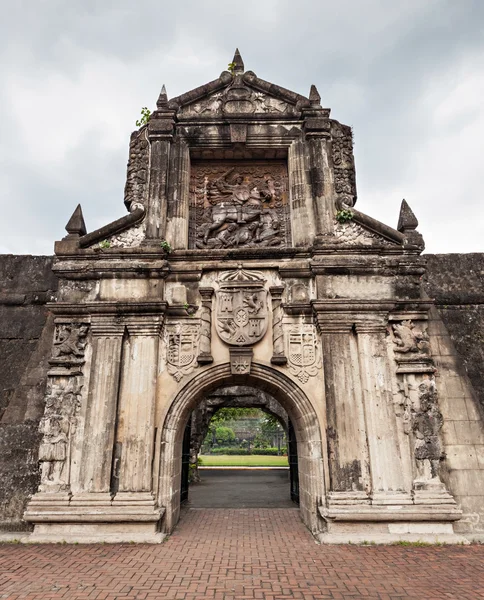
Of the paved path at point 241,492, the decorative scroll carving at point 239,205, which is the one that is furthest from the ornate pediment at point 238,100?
the paved path at point 241,492

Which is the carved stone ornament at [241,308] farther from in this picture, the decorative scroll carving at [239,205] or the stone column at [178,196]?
the stone column at [178,196]

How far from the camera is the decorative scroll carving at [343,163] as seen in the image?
905 cm

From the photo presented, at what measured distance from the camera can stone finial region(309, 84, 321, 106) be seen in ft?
31.3

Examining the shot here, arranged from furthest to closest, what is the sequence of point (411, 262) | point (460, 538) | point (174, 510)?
point (411, 262), point (174, 510), point (460, 538)

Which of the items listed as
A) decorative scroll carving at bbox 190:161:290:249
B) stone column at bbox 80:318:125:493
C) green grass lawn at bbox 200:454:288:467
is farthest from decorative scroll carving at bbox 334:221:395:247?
green grass lawn at bbox 200:454:288:467

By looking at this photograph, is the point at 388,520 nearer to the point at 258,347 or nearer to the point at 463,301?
the point at 258,347

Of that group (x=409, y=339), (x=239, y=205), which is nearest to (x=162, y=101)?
(x=239, y=205)

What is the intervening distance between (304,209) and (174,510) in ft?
20.9

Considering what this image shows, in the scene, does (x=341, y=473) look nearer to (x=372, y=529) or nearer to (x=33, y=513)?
(x=372, y=529)

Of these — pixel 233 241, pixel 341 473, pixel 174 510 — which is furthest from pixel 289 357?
pixel 174 510

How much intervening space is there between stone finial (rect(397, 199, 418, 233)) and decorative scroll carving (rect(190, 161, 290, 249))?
2.32 meters

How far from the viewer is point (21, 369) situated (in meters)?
8.66

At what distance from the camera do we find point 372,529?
22.3ft

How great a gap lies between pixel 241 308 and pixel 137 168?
13.2 ft
